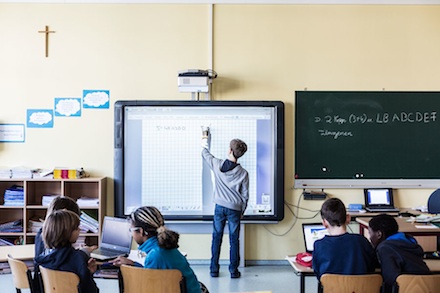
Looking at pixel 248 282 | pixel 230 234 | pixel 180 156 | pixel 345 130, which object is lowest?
pixel 248 282

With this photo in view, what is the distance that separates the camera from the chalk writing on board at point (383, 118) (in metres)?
5.35

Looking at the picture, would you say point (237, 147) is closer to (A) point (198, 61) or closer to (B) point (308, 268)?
(A) point (198, 61)

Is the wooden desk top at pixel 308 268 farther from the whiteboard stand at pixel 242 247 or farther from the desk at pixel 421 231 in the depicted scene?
the whiteboard stand at pixel 242 247

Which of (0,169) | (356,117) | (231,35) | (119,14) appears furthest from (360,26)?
(0,169)

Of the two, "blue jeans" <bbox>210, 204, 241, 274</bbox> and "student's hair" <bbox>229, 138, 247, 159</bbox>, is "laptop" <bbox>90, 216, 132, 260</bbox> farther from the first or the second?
"student's hair" <bbox>229, 138, 247, 159</bbox>

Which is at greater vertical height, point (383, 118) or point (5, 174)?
point (383, 118)

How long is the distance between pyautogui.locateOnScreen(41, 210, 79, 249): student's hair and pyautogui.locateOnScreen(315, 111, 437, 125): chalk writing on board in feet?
11.4

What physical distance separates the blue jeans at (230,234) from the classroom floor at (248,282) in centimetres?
15

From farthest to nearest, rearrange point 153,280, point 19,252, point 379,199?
point 379,199, point 19,252, point 153,280

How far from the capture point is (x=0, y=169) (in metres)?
5.17

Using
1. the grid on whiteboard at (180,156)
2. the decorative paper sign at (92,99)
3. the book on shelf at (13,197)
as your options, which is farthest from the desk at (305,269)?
the book on shelf at (13,197)

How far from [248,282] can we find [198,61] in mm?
2551

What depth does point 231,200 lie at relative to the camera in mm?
4770

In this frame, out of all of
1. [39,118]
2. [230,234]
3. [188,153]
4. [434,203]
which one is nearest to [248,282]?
[230,234]
